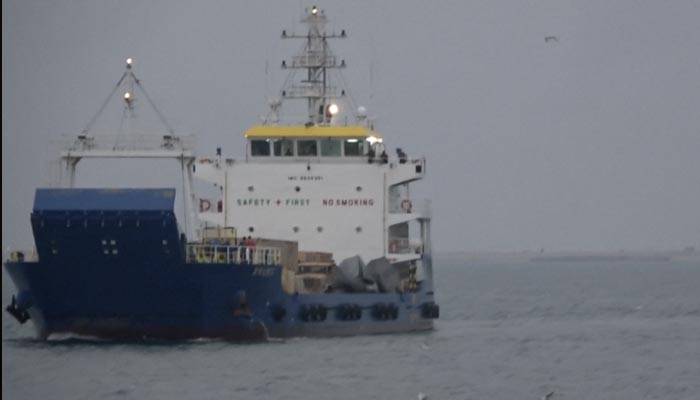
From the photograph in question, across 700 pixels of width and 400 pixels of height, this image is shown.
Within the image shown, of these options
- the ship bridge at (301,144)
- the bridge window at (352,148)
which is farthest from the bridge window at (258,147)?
the bridge window at (352,148)

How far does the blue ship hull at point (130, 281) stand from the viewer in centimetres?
4147

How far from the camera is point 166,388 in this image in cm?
3541

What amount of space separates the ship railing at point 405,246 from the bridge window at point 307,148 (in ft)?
10.0

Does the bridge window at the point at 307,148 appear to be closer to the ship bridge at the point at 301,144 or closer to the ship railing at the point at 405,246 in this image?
the ship bridge at the point at 301,144

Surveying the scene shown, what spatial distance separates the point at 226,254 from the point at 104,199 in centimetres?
323

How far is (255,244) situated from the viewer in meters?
44.8

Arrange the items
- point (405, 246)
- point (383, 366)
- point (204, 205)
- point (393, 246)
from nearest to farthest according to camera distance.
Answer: point (383, 366) → point (204, 205) → point (393, 246) → point (405, 246)

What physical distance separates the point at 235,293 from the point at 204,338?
1.28 meters

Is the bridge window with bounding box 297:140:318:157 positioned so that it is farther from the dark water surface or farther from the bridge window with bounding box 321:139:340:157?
the dark water surface

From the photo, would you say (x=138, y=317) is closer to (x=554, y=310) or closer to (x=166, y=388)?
(x=166, y=388)

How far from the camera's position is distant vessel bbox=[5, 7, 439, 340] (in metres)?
41.8

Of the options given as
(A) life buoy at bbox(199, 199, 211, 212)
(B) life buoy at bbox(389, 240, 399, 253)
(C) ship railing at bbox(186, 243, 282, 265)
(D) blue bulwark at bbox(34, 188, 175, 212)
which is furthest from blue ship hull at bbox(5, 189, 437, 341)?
(B) life buoy at bbox(389, 240, 399, 253)

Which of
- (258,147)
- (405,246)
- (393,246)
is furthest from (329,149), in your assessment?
(405,246)

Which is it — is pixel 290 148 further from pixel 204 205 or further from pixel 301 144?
pixel 204 205
